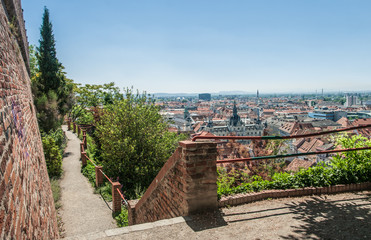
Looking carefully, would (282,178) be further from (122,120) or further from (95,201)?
(122,120)

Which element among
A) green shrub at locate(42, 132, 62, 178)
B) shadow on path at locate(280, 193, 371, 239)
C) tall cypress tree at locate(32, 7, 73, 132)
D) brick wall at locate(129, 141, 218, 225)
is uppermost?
tall cypress tree at locate(32, 7, 73, 132)

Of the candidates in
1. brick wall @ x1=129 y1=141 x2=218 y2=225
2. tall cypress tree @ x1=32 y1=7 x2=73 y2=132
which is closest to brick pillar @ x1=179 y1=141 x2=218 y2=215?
brick wall @ x1=129 y1=141 x2=218 y2=225

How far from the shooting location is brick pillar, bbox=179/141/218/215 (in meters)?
3.28

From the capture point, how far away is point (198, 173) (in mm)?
3322

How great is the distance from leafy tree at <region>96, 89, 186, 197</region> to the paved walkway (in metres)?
9.27

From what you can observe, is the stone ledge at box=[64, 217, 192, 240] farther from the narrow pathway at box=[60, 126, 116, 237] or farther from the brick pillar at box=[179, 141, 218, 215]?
the narrow pathway at box=[60, 126, 116, 237]

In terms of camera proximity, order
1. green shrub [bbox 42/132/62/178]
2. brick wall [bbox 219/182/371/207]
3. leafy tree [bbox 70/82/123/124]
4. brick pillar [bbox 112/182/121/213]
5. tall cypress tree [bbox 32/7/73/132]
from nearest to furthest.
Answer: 1. brick wall [bbox 219/182/371/207]
2. brick pillar [bbox 112/182/121/213]
3. green shrub [bbox 42/132/62/178]
4. tall cypress tree [bbox 32/7/73/132]
5. leafy tree [bbox 70/82/123/124]

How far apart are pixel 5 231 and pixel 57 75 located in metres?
19.4

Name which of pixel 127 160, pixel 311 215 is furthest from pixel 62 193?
pixel 311 215

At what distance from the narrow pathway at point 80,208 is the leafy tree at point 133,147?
66.4 inches

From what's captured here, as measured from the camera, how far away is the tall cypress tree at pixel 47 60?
18.1 metres

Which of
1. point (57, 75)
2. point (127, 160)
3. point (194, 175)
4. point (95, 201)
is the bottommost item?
point (95, 201)

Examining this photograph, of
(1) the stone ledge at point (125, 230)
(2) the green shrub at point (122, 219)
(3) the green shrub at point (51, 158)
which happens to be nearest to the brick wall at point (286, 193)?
(1) the stone ledge at point (125, 230)

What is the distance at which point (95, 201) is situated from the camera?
1025cm
